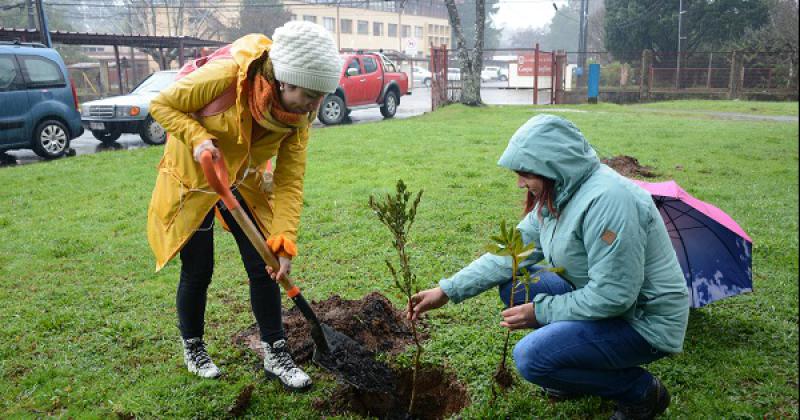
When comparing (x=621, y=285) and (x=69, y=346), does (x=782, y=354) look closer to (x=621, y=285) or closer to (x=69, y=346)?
(x=621, y=285)

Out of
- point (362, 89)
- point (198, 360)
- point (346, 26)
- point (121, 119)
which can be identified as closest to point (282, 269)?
point (198, 360)

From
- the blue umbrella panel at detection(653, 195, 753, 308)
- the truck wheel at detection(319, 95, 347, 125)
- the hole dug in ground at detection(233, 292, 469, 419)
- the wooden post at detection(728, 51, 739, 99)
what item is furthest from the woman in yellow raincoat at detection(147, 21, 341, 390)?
the wooden post at detection(728, 51, 739, 99)

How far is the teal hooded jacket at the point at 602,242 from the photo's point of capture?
2.30m

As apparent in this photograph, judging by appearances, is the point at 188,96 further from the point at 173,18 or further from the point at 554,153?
the point at 173,18

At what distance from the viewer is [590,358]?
96.8 inches

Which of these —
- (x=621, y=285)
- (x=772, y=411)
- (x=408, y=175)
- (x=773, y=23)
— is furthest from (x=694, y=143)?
(x=773, y=23)

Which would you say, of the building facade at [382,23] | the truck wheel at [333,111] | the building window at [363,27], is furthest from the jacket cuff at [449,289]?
the building window at [363,27]

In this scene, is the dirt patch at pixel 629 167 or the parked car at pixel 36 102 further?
the parked car at pixel 36 102

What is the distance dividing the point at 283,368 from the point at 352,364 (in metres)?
0.34

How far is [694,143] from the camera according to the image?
10656 millimetres

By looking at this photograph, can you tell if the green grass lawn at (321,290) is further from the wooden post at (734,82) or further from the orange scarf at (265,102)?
the wooden post at (734,82)

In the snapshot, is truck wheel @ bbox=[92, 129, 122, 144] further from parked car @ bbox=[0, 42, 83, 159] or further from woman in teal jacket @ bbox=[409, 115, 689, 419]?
woman in teal jacket @ bbox=[409, 115, 689, 419]

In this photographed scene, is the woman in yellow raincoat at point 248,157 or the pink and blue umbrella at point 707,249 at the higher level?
the woman in yellow raincoat at point 248,157

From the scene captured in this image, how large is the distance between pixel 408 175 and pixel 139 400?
5630 millimetres
